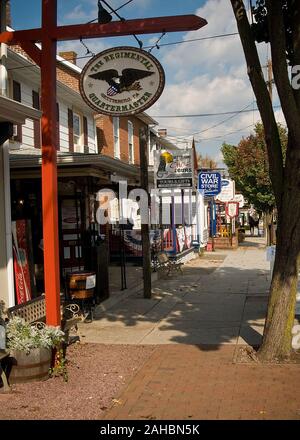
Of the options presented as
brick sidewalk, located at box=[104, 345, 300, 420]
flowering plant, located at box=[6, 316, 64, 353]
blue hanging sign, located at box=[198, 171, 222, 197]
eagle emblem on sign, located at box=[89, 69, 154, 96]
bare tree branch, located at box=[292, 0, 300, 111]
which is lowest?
brick sidewalk, located at box=[104, 345, 300, 420]

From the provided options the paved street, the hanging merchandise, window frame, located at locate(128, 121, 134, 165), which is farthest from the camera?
window frame, located at locate(128, 121, 134, 165)

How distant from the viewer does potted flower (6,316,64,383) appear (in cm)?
591

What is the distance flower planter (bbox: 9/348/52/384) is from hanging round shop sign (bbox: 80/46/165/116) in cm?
306

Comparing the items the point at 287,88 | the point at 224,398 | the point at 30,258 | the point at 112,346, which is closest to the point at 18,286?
the point at 30,258

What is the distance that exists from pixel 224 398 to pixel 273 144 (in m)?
3.07

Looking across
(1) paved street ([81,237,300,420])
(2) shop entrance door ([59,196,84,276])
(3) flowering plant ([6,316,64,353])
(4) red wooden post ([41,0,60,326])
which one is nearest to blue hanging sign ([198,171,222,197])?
(1) paved street ([81,237,300,420])

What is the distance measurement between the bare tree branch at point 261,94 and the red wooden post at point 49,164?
7.45 ft

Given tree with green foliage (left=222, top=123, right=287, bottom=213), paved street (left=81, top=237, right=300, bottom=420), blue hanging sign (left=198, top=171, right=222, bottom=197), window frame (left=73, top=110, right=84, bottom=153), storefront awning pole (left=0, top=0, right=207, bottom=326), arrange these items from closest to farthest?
paved street (left=81, top=237, right=300, bottom=420) → storefront awning pole (left=0, top=0, right=207, bottom=326) → window frame (left=73, top=110, right=84, bottom=153) → blue hanging sign (left=198, top=171, right=222, bottom=197) → tree with green foliage (left=222, top=123, right=287, bottom=213)

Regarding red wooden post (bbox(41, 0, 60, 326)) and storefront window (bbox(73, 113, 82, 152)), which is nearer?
red wooden post (bbox(41, 0, 60, 326))

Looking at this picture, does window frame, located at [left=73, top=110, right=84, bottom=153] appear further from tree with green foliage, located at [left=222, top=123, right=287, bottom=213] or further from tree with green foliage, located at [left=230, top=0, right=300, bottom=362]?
tree with green foliage, located at [left=222, top=123, right=287, bottom=213]

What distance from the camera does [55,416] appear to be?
505cm

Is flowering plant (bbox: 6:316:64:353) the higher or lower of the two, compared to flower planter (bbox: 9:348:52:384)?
higher

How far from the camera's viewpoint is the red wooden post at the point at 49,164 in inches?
261

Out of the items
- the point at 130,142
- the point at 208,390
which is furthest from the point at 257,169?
the point at 208,390
